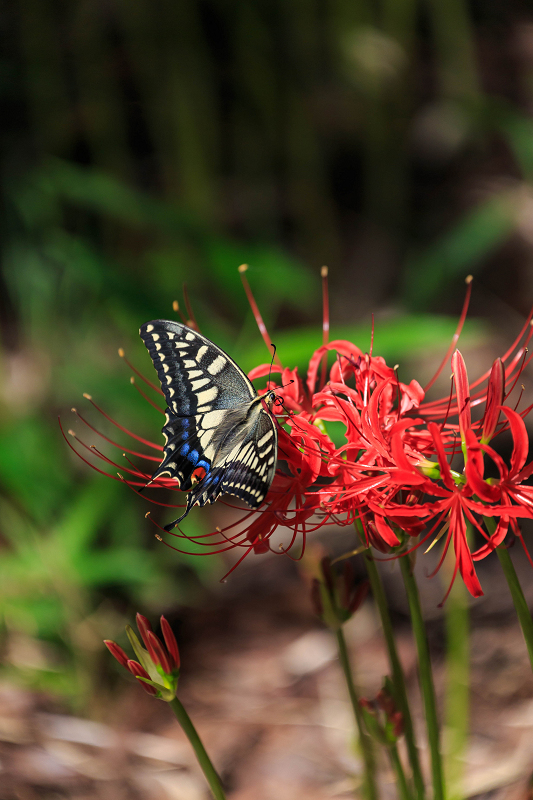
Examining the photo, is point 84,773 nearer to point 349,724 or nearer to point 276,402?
point 349,724

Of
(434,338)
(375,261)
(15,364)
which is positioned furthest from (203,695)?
(375,261)

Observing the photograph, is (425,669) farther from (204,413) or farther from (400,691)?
(204,413)

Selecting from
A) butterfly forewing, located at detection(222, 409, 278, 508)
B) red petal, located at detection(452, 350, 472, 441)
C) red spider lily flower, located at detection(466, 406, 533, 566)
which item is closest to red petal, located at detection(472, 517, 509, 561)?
red spider lily flower, located at detection(466, 406, 533, 566)

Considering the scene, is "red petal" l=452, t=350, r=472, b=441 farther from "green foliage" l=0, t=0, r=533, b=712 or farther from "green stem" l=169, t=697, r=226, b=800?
"green foliage" l=0, t=0, r=533, b=712

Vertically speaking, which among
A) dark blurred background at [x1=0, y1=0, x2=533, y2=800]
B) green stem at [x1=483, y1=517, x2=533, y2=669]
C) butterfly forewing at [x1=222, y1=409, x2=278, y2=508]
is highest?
dark blurred background at [x1=0, y1=0, x2=533, y2=800]

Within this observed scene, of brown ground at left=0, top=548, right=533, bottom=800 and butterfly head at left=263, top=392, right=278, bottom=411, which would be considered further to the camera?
brown ground at left=0, top=548, right=533, bottom=800

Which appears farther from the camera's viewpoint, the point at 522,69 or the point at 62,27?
the point at 522,69

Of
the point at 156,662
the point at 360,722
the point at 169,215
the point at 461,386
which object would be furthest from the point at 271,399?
the point at 169,215
